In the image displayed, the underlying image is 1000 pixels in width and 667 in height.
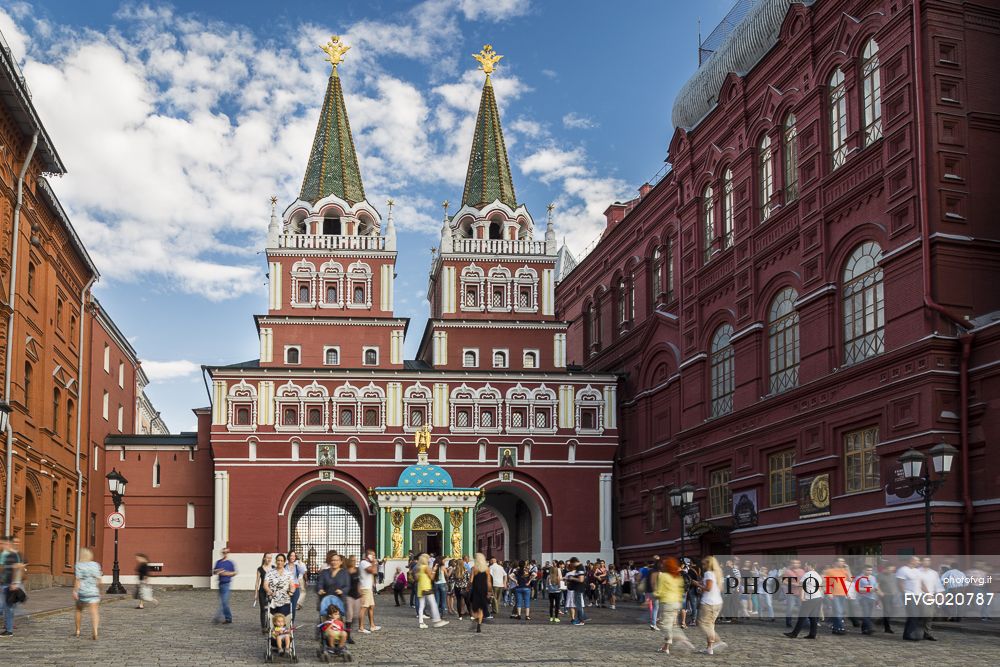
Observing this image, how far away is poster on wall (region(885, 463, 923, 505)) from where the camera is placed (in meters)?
31.4

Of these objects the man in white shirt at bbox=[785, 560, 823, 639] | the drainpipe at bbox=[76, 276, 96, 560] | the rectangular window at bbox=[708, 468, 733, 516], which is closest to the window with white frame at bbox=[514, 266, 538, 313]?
the rectangular window at bbox=[708, 468, 733, 516]

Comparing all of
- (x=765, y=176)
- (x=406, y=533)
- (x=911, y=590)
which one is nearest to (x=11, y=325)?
(x=406, y=533)

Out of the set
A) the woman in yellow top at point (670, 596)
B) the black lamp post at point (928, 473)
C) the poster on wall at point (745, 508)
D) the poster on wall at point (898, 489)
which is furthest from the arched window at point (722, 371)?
the woman in yellow top at point (670, 596)

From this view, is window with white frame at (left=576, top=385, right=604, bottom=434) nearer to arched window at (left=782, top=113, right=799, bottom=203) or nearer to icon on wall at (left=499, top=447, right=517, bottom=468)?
icon on wall at (left=499, top=447, right=517, bottom=468)

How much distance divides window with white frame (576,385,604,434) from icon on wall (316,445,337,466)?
10.9 m

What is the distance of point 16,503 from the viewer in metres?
38.1

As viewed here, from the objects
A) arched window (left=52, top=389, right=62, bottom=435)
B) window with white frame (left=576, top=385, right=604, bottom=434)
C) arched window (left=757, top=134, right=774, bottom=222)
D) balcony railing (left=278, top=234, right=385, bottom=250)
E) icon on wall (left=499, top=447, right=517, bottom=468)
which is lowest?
icon on wall (left=499, top=447, right=517, bottom=468)

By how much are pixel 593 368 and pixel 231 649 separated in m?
44.1

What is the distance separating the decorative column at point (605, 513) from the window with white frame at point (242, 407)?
14.5m

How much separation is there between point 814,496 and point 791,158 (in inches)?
422

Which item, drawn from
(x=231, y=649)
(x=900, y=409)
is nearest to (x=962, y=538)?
(x=900, y=409)

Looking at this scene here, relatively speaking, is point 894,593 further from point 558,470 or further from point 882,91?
point 558,470

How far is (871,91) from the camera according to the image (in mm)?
36500

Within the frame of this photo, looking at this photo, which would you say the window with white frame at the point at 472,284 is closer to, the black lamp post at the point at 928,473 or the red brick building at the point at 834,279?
the red brick building at the point at 834,279
